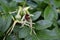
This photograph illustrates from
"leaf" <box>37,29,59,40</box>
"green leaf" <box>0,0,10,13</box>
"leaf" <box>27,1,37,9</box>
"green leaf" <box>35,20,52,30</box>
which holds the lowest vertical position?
"leaf" <box>37,29,59,40</box>

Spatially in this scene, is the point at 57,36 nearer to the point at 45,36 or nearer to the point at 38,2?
the point at 45,36

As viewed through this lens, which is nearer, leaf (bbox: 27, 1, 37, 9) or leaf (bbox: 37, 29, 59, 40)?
leaf (bbox: 37, 29, 59, 40)

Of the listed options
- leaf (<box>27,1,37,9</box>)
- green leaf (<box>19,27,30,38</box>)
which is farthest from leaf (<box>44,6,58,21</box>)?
green leaf (<box>19,27,30,38</box>)

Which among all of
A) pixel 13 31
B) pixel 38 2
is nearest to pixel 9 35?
pixel 13 31

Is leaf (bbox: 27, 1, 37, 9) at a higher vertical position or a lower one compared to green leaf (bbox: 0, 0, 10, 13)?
lower

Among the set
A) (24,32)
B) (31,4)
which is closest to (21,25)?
(24,32)

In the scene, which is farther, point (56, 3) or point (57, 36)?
point (56, 3)

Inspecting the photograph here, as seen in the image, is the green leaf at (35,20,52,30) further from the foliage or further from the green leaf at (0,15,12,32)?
the green leaf at (0,15,12,32)

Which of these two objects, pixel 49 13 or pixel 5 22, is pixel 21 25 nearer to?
pixel 5 22

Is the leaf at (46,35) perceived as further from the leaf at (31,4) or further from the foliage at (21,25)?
the leaf at (31,4)
